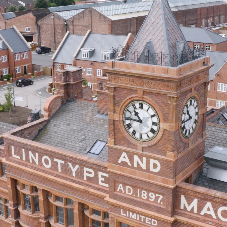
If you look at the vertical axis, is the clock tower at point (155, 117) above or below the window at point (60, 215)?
above

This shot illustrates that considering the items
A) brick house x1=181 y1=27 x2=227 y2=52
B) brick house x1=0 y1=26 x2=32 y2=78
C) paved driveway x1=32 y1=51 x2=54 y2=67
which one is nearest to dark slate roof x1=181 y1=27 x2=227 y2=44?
brick house x1=181 y1=27 x2=227 y2=52

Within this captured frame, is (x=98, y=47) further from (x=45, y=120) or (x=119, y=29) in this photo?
(x=45, y=120)

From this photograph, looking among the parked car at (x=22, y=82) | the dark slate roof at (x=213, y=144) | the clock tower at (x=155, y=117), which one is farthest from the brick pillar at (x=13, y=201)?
the parked car at (x=22, y=82)

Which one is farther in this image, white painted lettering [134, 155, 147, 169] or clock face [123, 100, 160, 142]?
white painted lettering [134, 155, 147, 169]

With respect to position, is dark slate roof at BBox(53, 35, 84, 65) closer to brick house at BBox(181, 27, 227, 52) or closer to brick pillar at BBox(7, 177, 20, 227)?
brick house at BBox(181, 27, 227, 52)

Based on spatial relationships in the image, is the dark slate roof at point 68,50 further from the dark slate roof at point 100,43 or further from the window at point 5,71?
the window at point 5,71

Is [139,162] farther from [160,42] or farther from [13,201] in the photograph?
[13,201]

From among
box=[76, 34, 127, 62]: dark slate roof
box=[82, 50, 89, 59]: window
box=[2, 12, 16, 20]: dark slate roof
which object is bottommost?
box=[82, 50, 89, 59]: window
